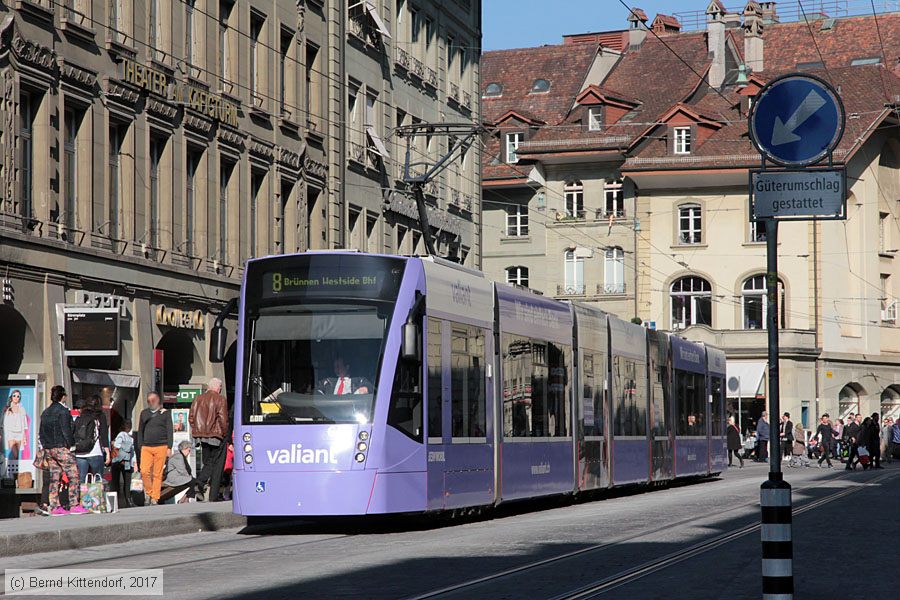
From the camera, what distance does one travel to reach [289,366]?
1783 centimetres

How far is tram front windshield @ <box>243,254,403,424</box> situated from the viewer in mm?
17688

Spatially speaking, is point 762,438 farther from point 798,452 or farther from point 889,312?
point 889,312

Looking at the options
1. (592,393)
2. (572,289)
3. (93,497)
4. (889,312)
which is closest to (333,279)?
(93,497)

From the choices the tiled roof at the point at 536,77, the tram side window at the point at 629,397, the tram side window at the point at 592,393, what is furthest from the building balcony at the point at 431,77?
the tiled roof at the point at 536,77

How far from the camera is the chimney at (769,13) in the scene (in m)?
84.1

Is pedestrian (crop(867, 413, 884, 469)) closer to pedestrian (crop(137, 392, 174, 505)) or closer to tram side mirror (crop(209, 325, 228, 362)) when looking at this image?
pedestrian (crop(137, 392, 174, 505))

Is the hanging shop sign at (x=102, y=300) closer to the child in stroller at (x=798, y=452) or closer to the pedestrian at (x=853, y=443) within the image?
the pedestrian at (x=853, y=443)

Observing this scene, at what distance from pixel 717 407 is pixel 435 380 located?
19982mm

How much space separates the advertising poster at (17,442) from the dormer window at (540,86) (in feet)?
184

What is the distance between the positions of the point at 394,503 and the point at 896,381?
5835 cm

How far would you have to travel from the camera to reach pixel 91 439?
21.4 m

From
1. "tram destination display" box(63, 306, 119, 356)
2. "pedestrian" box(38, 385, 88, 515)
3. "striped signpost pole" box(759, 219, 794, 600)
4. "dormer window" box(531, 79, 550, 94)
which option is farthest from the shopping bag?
"dormer window" box(531, 79, 550, 94)

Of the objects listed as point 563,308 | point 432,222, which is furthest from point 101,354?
point 432,222

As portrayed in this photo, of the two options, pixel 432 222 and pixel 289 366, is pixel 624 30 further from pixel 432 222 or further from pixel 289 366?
pixel 289 366
